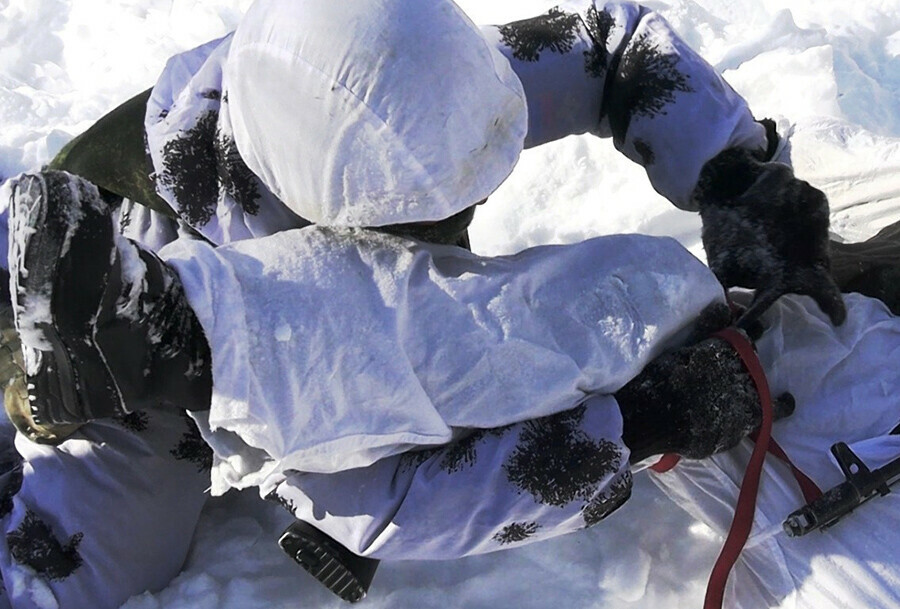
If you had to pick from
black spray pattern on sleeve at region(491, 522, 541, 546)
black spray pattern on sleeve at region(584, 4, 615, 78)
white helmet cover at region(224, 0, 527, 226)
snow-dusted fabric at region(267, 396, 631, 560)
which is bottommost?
black spray pattern on sleeve at region(491, 522, 541, 546)

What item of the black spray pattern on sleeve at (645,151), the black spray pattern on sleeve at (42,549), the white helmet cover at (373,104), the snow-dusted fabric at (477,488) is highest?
the white helmet cover at (373,104)

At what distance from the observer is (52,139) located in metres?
1.47

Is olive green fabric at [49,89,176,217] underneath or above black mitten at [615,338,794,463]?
above

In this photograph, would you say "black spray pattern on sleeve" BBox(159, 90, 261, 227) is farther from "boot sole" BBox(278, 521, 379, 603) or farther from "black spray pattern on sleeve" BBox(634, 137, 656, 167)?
"black spray pattern on sleeve" BBox(634, 137, 656, 167)

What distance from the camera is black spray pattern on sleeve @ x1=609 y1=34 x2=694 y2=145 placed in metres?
0.90

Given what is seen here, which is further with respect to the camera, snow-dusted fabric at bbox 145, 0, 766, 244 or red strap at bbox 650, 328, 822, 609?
red strap at bbox 650, 328, 822, 609

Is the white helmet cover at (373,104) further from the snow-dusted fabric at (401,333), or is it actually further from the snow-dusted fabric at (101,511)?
the snow-dusted fabric at (101,511)

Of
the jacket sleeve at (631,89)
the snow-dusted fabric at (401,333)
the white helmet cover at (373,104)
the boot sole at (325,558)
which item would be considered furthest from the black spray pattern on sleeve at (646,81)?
the boot sole at (325,558)

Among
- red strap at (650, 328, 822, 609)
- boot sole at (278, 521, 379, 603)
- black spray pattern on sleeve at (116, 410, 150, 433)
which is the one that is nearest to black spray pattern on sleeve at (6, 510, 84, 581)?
black spray pattern on sleeve at (116, 410, 150, 433)

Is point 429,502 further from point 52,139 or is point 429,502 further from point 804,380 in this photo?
point 52,139

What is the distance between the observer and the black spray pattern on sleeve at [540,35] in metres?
0.94

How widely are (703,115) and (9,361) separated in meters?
0.76

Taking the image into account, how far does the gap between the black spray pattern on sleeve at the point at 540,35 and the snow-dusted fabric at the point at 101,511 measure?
0.53 meters

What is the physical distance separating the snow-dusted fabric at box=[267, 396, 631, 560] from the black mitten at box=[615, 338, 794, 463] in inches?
1.2
